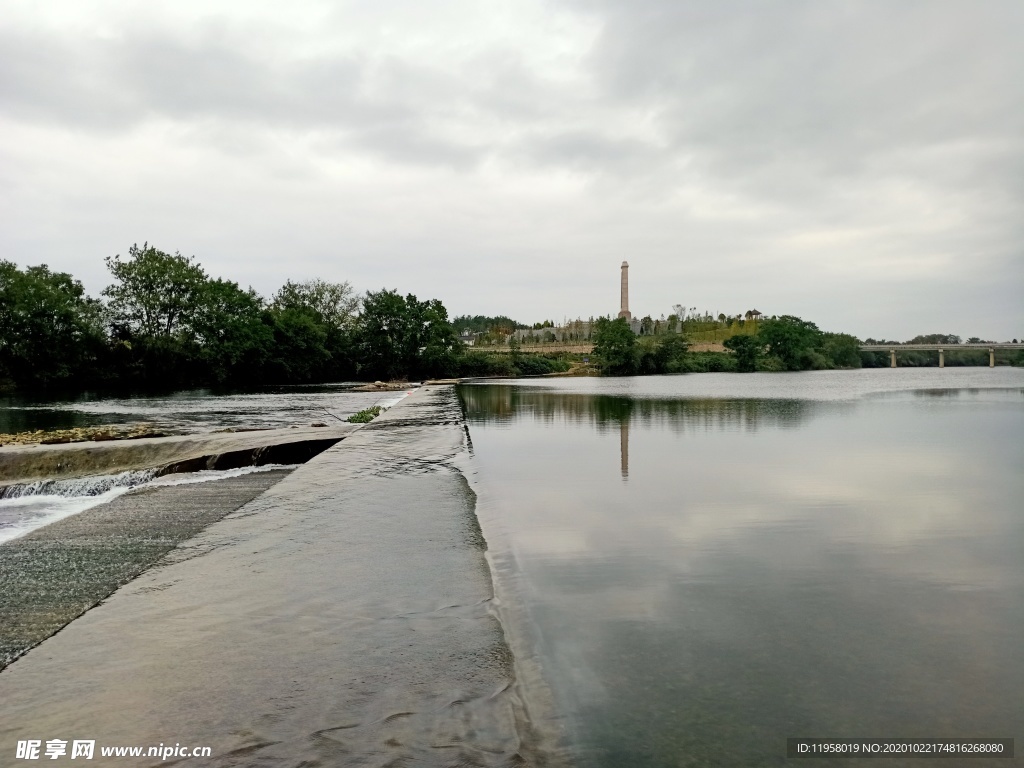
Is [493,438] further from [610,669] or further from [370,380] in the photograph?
[370,380]

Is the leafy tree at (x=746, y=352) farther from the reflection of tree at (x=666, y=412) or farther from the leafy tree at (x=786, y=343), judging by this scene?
the reflection of tree at (x=666, y=412)

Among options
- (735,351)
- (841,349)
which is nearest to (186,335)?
(735,351)

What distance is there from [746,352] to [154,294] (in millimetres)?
55924

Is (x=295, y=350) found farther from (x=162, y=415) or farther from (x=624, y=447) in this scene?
(x=624, y=447)

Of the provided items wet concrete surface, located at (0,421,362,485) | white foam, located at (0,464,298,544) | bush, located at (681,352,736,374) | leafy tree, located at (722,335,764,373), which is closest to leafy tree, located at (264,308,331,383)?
bush, located at (681,352,736,374)

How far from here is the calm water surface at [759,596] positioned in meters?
2.53

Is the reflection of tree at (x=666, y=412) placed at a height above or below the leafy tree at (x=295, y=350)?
below

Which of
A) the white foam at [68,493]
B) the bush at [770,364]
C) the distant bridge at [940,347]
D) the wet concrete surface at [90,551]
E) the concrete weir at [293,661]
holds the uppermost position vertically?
the distant bridge at [940,347]

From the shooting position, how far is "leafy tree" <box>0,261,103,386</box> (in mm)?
37938

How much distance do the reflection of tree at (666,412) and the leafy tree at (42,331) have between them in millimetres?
30285

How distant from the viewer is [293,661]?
2.73m

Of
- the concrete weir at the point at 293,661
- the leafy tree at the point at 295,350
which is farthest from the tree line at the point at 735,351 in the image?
the concrete weir at the point at 293,661

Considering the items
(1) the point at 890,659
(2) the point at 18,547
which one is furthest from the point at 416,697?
(2) the point at 18,547

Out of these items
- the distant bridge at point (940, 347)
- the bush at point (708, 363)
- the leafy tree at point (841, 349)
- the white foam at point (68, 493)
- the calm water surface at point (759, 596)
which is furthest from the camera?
the distant bridge at point (940, 347)
